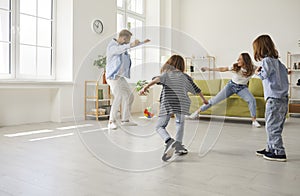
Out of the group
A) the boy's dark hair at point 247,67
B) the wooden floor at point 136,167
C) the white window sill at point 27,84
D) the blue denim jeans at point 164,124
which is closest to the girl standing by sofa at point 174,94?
the blue denim jeans at point 164,124

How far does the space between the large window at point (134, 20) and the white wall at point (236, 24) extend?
1.19 meters

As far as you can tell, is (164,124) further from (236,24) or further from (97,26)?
(236,24)

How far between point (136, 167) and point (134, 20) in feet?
17.0

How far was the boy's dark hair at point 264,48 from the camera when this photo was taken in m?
2.20

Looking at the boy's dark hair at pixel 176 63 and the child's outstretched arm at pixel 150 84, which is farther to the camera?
the boy's dark hair at pixel 176 63

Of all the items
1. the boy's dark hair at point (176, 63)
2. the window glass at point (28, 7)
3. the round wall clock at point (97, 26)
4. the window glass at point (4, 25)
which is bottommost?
the boy's dark hair at point (176, 63)

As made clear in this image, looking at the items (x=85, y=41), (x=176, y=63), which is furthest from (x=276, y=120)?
(x=85, y=41)

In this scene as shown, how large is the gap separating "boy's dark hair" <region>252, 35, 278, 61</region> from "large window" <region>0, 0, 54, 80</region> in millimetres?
3348

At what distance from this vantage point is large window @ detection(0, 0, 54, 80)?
13.5 ft

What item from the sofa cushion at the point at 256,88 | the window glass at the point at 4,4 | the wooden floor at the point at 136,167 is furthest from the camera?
the sofa cushion at the point at 256,88

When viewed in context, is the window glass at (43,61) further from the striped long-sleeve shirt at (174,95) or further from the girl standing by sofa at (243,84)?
the striped long-sleeve shirt at (174,95)

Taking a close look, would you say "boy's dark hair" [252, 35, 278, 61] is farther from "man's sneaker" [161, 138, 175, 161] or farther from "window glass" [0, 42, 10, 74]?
"window glass" [0, 42, 10, 74]

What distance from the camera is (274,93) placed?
221 centimetres

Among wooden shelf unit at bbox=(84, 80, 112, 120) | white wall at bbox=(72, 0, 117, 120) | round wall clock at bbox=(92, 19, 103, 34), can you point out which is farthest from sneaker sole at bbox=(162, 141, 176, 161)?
round wall clock at bbox=(92, 19, 103, 34)
